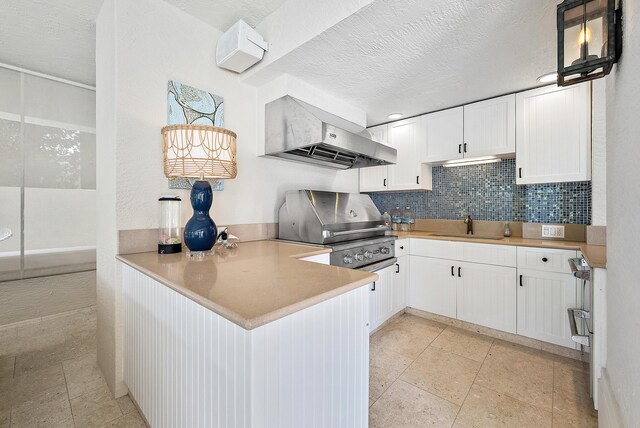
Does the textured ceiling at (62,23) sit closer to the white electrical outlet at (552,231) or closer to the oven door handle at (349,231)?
the oven door handle at (349,231)

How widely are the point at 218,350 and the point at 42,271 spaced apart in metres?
3.28

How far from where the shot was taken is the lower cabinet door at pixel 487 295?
227cm

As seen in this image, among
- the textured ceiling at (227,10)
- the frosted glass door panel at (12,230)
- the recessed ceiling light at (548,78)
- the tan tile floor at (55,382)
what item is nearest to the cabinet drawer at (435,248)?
the recessed ceiling light at (548,78)

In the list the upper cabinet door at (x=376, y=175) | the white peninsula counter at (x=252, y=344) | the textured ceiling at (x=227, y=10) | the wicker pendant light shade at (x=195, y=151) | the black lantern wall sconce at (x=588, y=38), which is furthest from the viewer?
the upper cabinet door at (x=376, y=175)

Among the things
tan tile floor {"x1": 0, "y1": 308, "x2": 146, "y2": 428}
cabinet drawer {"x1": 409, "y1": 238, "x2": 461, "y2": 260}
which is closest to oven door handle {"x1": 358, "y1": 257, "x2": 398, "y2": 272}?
cabinet drawer {"x1": 409, "y1": 238, "x2": 461, "y2": 260}

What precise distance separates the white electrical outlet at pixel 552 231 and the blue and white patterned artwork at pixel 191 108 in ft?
9.62

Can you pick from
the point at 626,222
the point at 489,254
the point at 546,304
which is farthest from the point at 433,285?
the point at 626,222

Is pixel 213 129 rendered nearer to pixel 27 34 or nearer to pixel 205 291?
pixel 205 291

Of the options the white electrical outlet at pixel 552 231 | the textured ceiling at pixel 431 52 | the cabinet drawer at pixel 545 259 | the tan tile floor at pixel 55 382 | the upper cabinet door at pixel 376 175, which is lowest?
the tan tile floor at pixel 55 382

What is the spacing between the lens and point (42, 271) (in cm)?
279

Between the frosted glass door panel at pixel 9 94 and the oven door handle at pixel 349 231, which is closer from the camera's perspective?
the oven door handle at pixel 349 231

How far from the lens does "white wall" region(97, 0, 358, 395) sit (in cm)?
159

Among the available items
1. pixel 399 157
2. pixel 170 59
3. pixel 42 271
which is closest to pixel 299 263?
pixel 170 59

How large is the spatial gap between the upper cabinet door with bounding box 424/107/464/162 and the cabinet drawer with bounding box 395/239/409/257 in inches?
38.5
